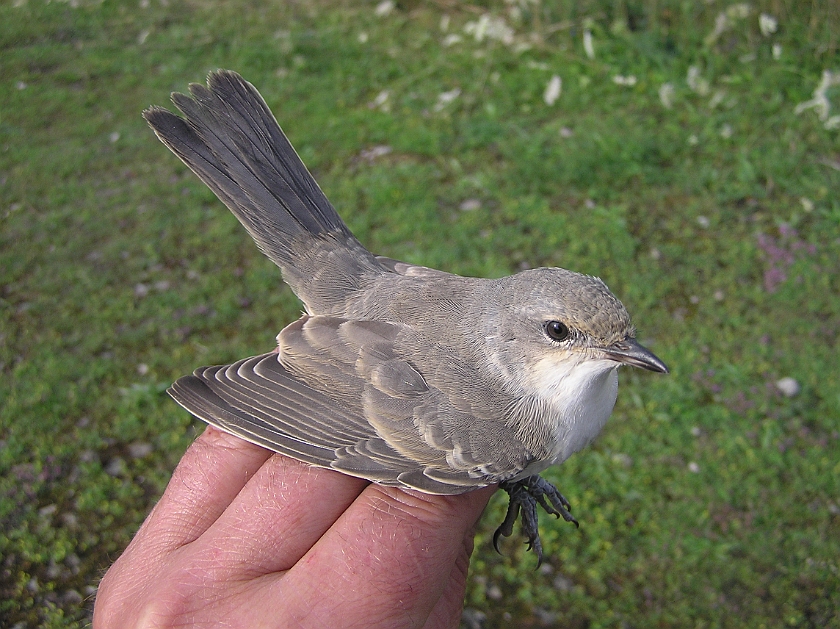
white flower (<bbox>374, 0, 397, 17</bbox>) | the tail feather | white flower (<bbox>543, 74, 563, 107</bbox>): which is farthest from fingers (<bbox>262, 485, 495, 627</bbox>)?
white flower (<bbox>374, 0, 397, 17</bbox>)

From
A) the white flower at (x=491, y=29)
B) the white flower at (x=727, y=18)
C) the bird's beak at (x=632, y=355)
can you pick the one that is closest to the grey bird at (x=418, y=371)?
Result: the bird's beak at (x=632, y=355)

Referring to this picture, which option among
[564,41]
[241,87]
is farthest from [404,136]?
[241,87]

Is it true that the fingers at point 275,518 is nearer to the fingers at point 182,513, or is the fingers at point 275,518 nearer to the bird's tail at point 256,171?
the fingers at point 182,513

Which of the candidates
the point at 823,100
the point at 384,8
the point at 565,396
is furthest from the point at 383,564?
the point at 384,8

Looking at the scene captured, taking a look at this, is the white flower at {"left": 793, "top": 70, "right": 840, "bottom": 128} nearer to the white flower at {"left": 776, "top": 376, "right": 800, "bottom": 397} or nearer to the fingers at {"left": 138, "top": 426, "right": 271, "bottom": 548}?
the white flower at {"left": 776, "top": 376, "right": 800, "bottom": 397}

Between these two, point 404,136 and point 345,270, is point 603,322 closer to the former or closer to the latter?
point 345,270

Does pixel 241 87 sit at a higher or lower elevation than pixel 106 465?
higher

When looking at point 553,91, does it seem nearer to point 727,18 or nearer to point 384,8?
point 727,18
